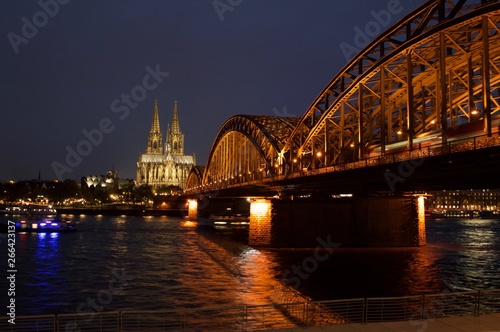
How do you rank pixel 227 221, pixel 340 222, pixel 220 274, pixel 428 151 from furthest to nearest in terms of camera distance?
pixel 227 221, pixel 340 222, pixel 220 274, pixel 428 151

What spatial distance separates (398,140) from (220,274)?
1825 cm

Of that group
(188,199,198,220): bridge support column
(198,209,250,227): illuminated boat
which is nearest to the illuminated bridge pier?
(198,209,250,227): illuminated boat

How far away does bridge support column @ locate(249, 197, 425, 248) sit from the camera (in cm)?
6619

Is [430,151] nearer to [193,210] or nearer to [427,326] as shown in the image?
[427,326]

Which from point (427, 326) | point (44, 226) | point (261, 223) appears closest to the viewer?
point (427, 326)

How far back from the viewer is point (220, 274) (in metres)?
44.6

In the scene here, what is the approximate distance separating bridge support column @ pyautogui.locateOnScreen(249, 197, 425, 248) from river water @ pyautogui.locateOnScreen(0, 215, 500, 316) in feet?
7.20

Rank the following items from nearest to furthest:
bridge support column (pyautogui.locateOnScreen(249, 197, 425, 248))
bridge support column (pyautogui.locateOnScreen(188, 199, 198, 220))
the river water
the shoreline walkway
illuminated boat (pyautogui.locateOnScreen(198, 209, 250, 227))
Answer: the shoreline walkway
the river water
bridge support column (pyautogui.locateOnScreen(249, 197, 425, 248))
illuminated boat (pyautogui.locateOnScreen(198, 209, 250, 227))
bridge support column (pyautogui.locateOnScreen(188, 199, 198, 220))

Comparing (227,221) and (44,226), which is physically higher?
(44,226)

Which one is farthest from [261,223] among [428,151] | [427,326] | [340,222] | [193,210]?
[193,210]

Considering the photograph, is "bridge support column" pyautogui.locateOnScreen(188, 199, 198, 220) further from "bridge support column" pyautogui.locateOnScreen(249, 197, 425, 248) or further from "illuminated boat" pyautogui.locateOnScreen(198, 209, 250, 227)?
"bridge support column" pyautogui.locateOnScreen(249, 197, 425, 248)

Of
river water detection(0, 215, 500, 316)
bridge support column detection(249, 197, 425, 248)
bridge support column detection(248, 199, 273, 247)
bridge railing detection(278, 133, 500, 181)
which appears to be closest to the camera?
bridge railing detection(278, 133, 500, 181)

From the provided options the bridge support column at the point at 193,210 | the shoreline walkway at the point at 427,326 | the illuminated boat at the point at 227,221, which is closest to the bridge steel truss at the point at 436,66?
the shoreline walkway at the point at 427,326

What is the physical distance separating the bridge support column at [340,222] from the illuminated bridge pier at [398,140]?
12cm
